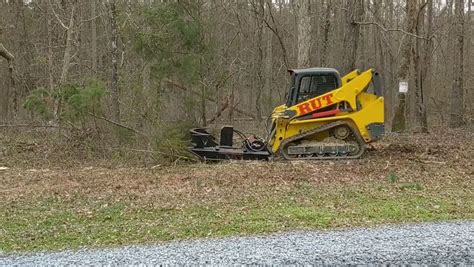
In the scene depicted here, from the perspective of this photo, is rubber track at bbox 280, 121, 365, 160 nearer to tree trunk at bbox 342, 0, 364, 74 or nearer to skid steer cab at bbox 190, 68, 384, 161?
skid steer cab at bbox 190, 68, 384, 161

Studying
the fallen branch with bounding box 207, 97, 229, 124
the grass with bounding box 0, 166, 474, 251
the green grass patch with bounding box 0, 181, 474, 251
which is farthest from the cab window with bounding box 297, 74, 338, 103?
the fallen branch with bounding box 207, 97, 229, 124

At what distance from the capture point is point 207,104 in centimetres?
1855

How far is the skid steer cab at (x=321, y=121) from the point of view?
1329 centimetres

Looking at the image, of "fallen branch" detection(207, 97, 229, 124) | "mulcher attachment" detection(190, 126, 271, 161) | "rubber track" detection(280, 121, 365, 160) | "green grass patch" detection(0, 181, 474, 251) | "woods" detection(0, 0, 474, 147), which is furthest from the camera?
"fallen branch" detection(207, 97, 229, 124)

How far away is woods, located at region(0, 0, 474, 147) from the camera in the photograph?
15297 mm

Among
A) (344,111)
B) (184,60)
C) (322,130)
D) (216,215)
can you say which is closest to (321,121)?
(322,130)

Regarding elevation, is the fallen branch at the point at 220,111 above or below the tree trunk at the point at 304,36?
below

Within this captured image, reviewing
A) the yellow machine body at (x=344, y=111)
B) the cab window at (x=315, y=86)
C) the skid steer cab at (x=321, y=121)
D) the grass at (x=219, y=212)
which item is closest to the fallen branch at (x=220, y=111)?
the skid steer cab at (x=321, y=121)

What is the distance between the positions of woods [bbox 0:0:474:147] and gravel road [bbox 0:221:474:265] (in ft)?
24.2

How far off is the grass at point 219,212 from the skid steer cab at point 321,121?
3.12 metres

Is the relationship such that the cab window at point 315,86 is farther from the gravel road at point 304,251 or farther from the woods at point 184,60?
the gravel road at point 304,251

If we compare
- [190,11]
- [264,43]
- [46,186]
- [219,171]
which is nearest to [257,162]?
[219,171]

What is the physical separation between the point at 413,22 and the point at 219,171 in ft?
39.3

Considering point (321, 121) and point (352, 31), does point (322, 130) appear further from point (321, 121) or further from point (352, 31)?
point (352, 31)
